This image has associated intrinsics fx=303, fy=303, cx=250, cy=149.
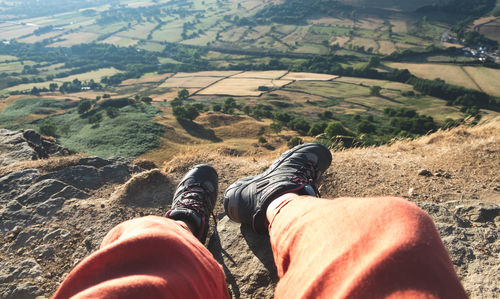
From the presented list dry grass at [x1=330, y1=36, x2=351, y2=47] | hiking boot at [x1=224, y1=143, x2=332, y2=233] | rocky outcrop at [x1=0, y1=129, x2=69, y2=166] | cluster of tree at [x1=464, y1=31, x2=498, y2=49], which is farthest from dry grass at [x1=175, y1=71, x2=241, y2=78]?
hiking boot at [x1=224, y1=143, x2=332, y2=233]

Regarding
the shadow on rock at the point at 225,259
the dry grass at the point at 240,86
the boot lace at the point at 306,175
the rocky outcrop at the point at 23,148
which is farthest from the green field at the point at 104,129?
the dry grass at the point at 240,86

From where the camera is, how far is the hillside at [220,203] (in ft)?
11.1

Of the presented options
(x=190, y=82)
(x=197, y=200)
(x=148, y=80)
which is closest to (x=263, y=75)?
(x=190, y=82)

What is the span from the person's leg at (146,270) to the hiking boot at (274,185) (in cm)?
136

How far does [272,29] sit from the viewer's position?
138 m

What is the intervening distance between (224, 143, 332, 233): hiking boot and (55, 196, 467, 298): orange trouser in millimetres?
1143

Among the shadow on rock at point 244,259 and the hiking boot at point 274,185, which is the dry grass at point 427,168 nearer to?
the hiking boot at point 274,185

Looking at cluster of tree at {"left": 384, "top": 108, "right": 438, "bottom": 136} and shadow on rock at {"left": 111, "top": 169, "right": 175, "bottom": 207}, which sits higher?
shadow on rock at {"left": 111, "top": 169, "right": 175, "bottom": 207}

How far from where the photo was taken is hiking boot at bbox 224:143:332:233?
11.0ft

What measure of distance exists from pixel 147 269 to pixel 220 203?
12.2 feet

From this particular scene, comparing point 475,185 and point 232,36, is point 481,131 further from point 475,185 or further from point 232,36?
point 232,36

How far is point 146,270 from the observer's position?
171cm

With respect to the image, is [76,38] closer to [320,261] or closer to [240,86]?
[240,86]

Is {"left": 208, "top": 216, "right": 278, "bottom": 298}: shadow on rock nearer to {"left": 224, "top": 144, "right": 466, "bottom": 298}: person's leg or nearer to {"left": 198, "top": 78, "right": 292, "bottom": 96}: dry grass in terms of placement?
{"left": 224, "top": 144, "right": 466, "bottom": 298}: person's leg
